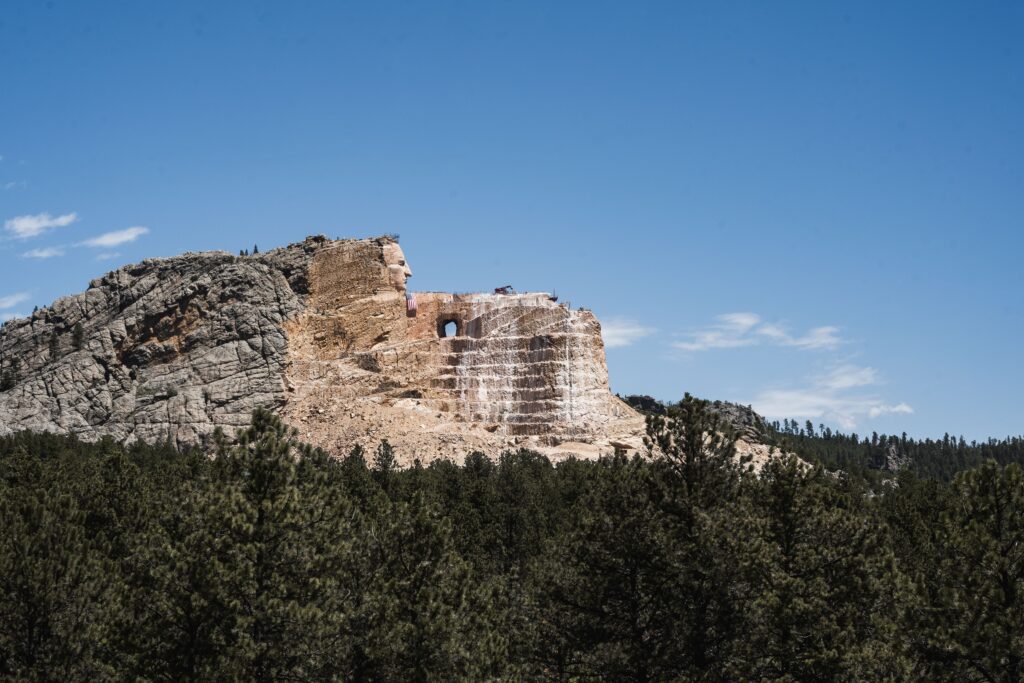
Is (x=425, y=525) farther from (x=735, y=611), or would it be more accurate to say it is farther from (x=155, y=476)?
Result: (x=155, y=476)

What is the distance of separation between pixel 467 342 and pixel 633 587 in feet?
298

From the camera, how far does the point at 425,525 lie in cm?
3350

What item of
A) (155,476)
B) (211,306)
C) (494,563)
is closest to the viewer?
(494,563)

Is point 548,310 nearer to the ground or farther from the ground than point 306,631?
farther from the ground

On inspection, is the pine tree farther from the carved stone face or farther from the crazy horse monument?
the carved stone face

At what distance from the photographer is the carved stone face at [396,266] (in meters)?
128

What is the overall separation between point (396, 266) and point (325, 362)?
44.3ft

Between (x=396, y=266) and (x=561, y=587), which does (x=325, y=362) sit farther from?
(x=561, y=587)

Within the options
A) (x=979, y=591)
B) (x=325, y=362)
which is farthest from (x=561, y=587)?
(x=325, y=362)

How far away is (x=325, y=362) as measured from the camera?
126 metres

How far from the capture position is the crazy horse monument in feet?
379

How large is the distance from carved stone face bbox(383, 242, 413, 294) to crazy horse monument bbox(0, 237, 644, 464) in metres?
0.17

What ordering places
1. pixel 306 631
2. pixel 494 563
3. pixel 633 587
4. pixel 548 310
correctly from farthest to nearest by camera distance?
pixel 548 310, pixel 494 563, pixel 633 587, pixel 306 631

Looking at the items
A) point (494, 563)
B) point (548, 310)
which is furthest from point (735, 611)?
point (548, 310)
